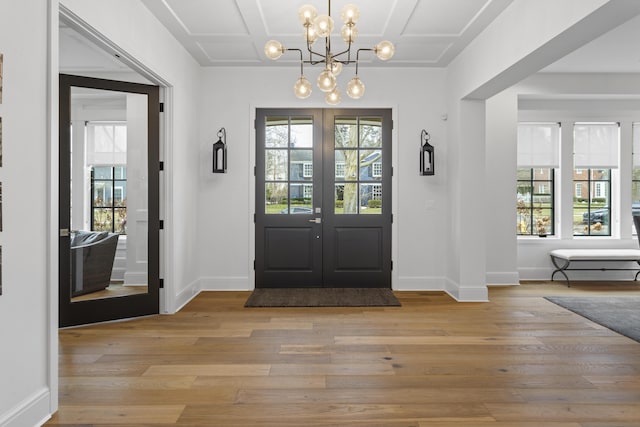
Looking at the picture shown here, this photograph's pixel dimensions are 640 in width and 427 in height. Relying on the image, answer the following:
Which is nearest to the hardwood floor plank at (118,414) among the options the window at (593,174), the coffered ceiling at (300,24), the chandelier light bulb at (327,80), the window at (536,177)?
the chandelier light bulb at (327,80)

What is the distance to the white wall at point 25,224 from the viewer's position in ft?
7.20

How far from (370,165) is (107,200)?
10.3 ft

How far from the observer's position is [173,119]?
4.76 m

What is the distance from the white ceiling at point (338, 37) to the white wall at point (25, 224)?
1715mm

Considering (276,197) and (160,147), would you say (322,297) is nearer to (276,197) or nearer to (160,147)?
(276,197)

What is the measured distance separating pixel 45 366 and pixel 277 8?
328 cm

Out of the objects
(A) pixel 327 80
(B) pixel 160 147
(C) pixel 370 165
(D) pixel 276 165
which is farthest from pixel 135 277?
(C) pixel 370 165

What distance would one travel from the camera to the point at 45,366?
2496 millimetres

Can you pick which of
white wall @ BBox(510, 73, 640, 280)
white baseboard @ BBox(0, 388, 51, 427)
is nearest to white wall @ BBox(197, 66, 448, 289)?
white wall @ BBox(510, 73, 640, 280)

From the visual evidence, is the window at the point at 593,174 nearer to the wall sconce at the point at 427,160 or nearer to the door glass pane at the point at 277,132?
the wall sconce at the point at 427,160

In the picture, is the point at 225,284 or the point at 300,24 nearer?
the point at 300,24

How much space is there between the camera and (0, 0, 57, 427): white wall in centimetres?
220

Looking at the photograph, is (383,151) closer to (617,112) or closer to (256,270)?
(256,270)

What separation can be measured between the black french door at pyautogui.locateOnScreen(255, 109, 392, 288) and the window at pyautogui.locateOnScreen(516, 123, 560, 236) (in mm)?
2289
